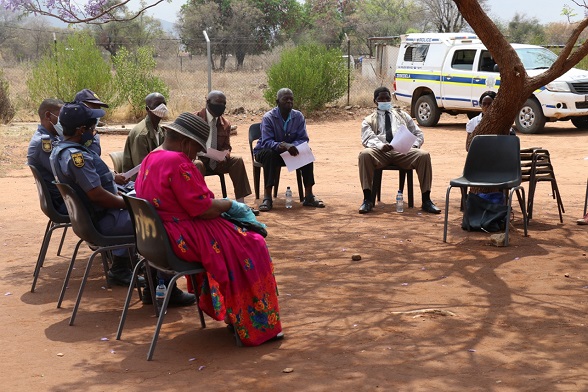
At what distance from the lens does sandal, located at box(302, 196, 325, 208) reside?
10312 millimetres

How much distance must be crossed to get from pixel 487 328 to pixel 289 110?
5.46 meters

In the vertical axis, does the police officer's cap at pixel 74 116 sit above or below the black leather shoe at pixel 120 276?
above

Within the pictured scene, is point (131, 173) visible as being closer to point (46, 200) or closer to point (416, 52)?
point (46, 200)

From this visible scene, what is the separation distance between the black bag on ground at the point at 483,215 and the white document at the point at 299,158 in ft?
7.26

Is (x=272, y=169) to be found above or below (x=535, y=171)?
below

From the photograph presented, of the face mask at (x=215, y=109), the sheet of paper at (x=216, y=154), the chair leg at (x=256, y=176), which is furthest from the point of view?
the chair leg at (x=256, y=176)

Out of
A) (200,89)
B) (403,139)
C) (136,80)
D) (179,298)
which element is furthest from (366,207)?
(200,89)

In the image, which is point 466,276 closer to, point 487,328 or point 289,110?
point 487,328

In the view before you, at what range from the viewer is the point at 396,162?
9.95 metres

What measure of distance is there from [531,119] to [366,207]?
1007 centimetres

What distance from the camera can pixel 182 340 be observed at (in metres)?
5.47

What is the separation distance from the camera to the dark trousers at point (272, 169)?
33.8 feet

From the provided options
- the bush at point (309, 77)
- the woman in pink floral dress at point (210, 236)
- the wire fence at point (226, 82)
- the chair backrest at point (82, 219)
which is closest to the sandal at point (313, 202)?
the chair backrest at point (82, 219)

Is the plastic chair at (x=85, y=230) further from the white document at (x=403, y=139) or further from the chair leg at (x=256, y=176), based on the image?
the chair leg at (x=256, y=176)
